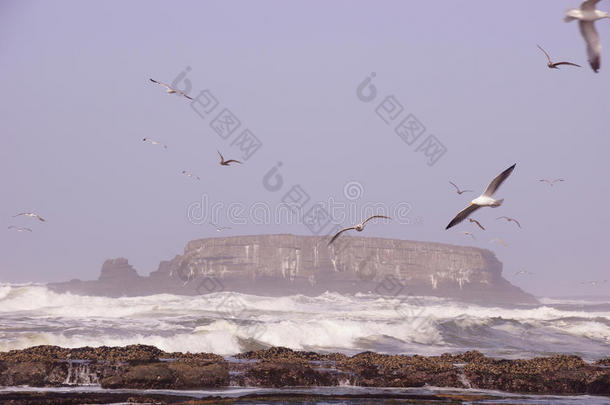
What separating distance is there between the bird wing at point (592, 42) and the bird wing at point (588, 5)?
0.85 feet

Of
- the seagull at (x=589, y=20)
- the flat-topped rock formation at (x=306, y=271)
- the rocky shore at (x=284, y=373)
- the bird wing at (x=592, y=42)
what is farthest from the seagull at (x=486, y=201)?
the flat-topped rock formation at (x=306, y=271)

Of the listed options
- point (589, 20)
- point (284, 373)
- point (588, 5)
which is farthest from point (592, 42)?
Answer: point (284, 373)

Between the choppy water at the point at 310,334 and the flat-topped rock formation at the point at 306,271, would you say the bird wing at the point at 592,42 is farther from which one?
the flat-topped rock formation at the point at 306,271

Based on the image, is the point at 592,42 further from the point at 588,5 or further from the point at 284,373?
the point at 284,373

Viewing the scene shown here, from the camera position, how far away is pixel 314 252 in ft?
374

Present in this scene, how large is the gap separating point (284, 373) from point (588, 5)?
1056 centimetres

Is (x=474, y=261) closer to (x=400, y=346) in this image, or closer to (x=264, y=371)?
(x=400, y=346)

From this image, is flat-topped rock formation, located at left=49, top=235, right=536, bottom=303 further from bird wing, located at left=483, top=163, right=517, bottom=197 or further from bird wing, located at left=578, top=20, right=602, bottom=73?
bird wing, located at left=578, top=20, right=602, bottom=73

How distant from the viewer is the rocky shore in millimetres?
14086

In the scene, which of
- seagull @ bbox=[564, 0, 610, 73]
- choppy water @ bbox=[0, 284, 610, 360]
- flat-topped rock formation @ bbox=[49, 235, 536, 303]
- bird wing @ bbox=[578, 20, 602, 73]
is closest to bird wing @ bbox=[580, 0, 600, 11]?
seagull @ bbox=[564, 0, 610, 73]

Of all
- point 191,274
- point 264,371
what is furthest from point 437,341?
point 191,274

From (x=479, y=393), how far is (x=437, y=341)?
1255 centimetres

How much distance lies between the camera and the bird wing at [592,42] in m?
10.9

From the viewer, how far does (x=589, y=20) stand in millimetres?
11539
